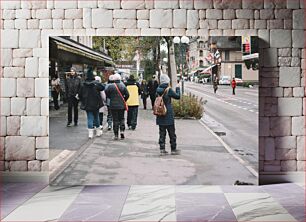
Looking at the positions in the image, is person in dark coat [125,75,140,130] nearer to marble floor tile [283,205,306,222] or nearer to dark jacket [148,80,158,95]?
dark jacket [148,80,158,95]

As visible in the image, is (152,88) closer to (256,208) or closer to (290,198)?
(290,198)

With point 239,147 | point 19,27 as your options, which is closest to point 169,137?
point 239,147

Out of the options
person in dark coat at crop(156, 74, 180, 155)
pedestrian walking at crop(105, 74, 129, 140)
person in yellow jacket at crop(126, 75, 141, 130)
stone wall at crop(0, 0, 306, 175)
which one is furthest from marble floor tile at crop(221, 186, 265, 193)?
pedestrian walking at crop(105, 74, 129, 140)

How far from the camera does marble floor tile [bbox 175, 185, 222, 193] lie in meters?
8.11

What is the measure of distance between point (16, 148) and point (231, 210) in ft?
12.6

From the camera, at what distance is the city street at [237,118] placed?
30.1 feet

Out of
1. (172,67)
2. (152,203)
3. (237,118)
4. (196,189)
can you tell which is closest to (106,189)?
(152,203)

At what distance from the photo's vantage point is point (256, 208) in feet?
22.9

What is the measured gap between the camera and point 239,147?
10195 mm

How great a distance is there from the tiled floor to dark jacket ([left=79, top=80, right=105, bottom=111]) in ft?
8.91

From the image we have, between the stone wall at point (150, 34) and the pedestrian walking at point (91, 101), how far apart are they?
5.88 feet

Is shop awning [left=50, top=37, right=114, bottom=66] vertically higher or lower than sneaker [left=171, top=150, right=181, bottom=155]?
higher

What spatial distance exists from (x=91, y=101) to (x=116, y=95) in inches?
40.9

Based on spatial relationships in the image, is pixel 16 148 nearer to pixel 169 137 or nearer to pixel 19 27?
pixel 19 27
